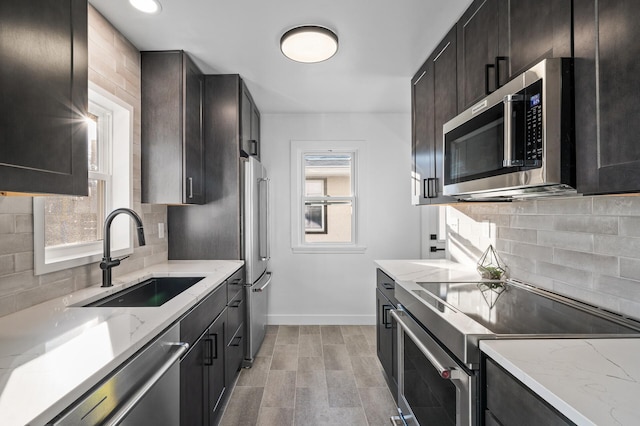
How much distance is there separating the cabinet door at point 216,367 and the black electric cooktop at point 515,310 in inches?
46.4

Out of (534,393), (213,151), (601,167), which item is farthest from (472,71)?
(213,151)

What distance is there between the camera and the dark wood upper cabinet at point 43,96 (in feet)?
2.97

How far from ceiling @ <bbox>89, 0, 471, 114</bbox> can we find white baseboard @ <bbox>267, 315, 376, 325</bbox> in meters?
2.49

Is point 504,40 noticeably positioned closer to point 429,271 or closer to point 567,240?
point 567,240

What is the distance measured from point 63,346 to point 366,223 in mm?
3182

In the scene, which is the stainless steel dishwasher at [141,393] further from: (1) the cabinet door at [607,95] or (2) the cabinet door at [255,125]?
(2) the cabinet door at [255,125]

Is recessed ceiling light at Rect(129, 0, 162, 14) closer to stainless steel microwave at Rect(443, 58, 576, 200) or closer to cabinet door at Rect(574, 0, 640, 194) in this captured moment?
stainless steel microwave at Rect(443, 58, 576, 200)

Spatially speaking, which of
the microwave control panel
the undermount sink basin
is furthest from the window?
the microwave control panel

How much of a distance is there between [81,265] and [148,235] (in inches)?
30.0

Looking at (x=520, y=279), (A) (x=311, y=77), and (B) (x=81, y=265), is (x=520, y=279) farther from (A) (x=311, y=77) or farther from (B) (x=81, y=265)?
(B) (x=81, y=265)

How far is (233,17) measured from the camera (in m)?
1.94

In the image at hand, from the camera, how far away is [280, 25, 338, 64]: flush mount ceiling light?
2.05 m

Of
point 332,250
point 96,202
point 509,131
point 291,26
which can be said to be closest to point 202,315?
point 96,202

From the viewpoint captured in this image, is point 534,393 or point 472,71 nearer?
point 534,393
